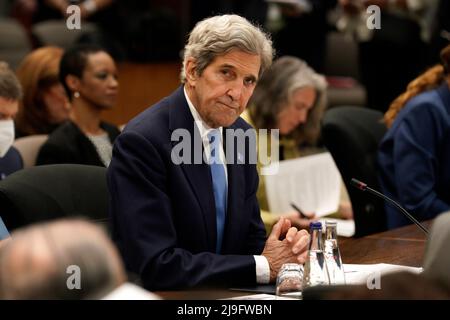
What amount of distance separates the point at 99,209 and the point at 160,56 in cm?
698

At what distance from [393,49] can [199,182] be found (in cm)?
508

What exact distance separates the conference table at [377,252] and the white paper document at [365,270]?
0.09 m

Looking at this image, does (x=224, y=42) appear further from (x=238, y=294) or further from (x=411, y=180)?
(x=411, y=180)

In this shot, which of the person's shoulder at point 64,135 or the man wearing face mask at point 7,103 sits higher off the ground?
the man wearing face mask at point 7,103

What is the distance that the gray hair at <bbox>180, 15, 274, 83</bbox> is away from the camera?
116 inches

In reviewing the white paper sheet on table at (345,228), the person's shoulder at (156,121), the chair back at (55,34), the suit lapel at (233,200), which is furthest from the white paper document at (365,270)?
the chair back at (55,34)

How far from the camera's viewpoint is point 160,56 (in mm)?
10211

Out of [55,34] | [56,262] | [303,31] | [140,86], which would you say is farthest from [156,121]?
[140,86]

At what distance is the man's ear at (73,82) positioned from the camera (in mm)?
5223

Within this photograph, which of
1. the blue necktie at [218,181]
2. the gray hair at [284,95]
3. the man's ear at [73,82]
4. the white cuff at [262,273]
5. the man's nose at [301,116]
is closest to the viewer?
the white cuff at [262,273]

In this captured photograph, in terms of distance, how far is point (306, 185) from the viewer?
469 centimetres

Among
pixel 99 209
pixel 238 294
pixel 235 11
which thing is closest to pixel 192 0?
pixel 235 11

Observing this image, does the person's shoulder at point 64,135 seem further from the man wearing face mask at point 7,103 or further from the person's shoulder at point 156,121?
the person's shoulder at point 156,121

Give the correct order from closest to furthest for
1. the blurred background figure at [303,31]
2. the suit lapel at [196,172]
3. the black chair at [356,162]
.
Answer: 1. the suit lapel at [196,172]
2. the black chair at [356,162]
3. the blurred background figure at [303,31]
